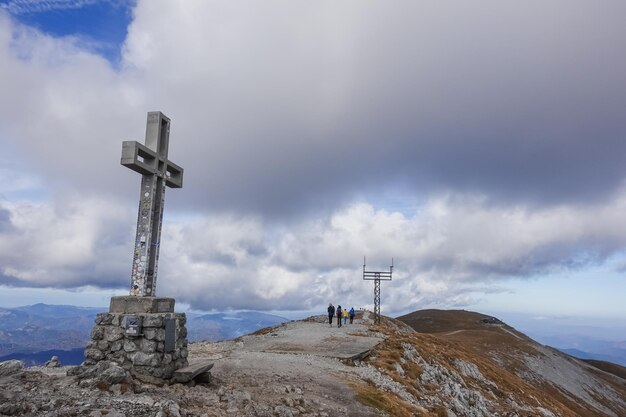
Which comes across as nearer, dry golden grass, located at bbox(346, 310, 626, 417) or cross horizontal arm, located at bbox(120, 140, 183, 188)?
cross horizontal arm, located at bbox(120, 140, 183, 188)

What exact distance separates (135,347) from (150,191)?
18.1 ft

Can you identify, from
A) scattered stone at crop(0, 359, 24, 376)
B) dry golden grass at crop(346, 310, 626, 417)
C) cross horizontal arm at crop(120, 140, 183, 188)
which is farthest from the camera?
dry golden grass at crop(346, 310, 626, 417)

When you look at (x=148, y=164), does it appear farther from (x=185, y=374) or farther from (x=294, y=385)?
(x=294, y=385)

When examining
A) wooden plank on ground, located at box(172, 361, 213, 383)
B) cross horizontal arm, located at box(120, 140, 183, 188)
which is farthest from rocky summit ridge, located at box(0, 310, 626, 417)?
cross horizontal arm, located at box(120, 140, 183, 188)

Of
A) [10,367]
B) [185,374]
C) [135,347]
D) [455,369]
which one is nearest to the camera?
[10,367]

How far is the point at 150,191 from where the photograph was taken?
15.7m

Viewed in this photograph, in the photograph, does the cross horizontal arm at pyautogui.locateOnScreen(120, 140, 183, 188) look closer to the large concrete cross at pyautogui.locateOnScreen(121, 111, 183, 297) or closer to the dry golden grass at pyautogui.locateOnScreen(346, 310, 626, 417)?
the large concrete cross at pyautogui.locateOnScreen(121, 111, 183, 297)

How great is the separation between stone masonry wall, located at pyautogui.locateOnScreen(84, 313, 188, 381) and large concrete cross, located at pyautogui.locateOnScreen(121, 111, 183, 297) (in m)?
1.54

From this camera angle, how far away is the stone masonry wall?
12.8 meters

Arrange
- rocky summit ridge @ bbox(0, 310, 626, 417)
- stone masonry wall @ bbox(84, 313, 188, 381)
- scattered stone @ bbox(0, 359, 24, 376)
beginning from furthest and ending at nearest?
stone masonry wall @ bbox(84, 313, 188, 381) → scattered stone @ bbox(0, 359, 24, 376) → rocky summit ridge @ bbox(0, 310, 626, 417)

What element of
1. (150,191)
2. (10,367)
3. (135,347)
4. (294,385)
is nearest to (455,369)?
(294,385)

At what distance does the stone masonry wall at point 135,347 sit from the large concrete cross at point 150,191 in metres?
1.54

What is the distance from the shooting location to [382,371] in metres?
23.1

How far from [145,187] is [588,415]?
7281cm
